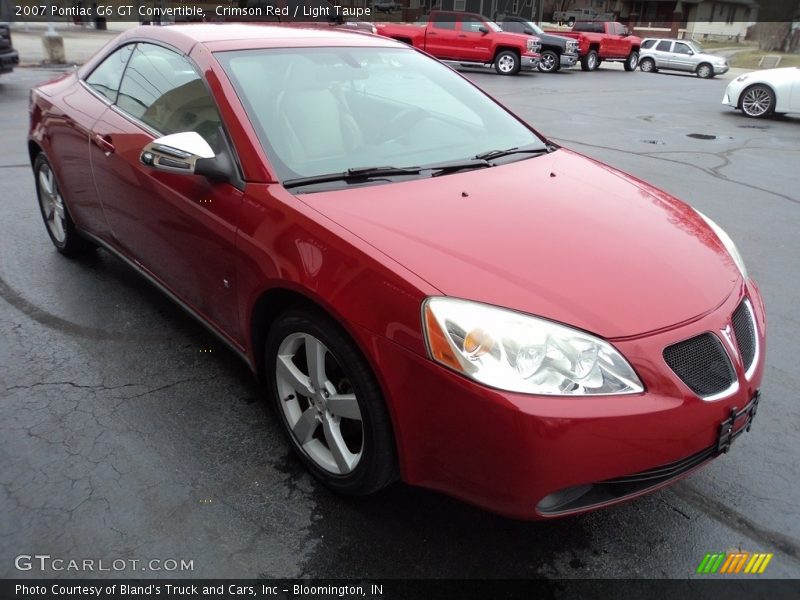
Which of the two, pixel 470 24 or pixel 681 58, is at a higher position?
pixel 470 24

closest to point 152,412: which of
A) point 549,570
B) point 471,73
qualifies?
point 549,570

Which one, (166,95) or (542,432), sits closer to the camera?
(542,432)

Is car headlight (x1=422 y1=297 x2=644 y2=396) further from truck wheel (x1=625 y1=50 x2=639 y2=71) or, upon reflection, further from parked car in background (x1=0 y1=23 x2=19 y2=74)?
truck wheel (x1=625 y1=50 x2=639 y2=71)

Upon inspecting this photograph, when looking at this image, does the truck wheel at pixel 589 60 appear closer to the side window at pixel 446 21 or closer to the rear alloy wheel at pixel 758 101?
the side window at pixel 446 21

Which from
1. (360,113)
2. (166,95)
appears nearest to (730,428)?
(360,113)

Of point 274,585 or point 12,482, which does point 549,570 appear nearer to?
point 274,585

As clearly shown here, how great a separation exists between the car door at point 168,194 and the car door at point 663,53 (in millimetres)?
29760

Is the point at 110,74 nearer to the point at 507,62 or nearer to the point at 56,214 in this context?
the point at 56,214

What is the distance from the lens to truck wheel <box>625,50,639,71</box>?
27.0m

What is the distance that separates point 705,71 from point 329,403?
3046cm

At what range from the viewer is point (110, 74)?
397 centimetres

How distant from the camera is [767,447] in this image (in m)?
2.94

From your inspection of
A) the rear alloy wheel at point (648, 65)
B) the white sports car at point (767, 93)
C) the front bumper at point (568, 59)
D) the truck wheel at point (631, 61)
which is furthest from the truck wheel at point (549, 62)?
the white sports car at point (767, 93)

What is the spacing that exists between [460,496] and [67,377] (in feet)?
7.18
